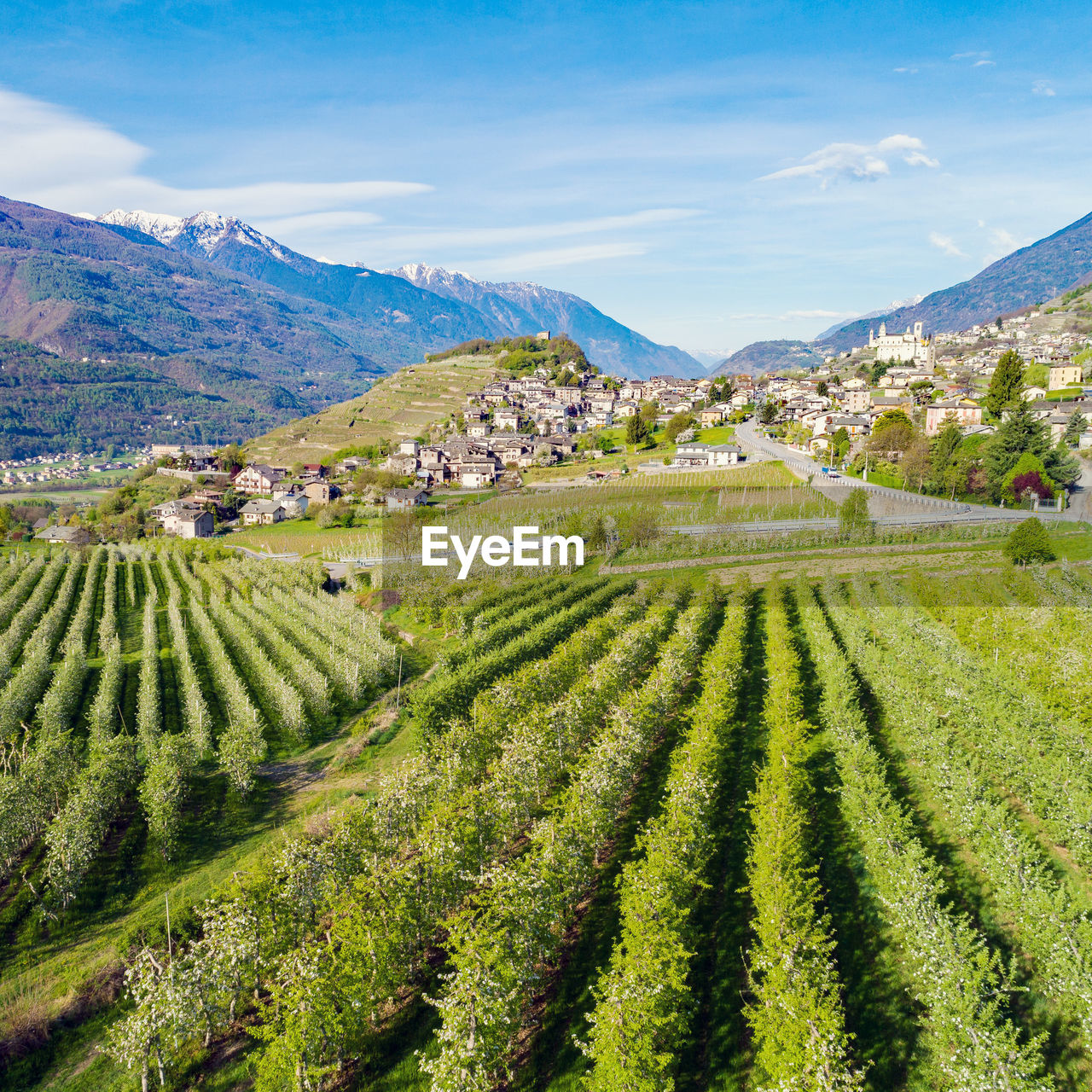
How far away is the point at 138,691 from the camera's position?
36.4m

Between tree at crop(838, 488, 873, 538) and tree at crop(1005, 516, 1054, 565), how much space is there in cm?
1481

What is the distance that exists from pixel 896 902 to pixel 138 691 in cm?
3718

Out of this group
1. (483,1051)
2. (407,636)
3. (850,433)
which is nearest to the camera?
(483,1051)

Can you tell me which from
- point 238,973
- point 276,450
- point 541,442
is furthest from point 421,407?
point 238,973

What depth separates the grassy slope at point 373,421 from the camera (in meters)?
156

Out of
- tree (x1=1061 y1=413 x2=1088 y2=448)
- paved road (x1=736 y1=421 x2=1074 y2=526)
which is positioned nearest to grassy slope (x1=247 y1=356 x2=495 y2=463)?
paved road (x1=736 y1=421 x2=1074 y2=526)

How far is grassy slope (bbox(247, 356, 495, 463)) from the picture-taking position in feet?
513

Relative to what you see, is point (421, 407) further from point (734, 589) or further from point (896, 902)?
point (896, 902)

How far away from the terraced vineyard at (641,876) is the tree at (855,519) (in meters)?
27.7

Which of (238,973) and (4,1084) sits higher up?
(238,973)

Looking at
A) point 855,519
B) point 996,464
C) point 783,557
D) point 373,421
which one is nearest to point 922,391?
point 996,464

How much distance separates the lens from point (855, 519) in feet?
217

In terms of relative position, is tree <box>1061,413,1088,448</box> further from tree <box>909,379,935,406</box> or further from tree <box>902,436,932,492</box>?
tree <box>902,436,932,492</box>

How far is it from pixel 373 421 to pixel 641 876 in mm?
167781
